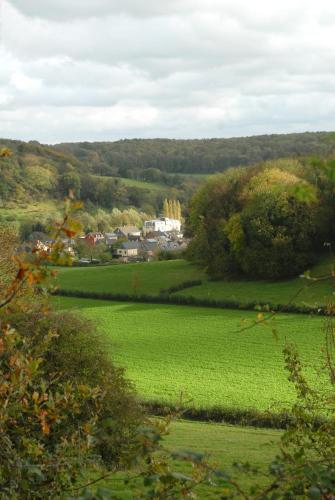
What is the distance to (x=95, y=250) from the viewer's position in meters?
87.2

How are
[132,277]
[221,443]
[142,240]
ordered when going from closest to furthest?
[221,443], [132,277], [142,240]

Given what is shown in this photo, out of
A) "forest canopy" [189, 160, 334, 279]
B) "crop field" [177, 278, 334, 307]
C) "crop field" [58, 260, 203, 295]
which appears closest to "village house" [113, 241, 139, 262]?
"crop field" [58, 260, 203, 295]

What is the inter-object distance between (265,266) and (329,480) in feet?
162

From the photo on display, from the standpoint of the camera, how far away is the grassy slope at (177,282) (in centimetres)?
4725

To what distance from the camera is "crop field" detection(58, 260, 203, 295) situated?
5669 centimetres

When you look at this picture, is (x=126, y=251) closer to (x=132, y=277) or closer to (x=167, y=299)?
(x=132, y=277)

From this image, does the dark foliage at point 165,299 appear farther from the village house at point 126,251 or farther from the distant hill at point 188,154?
the distant hill at point 188,154

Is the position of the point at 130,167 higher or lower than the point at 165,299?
higher

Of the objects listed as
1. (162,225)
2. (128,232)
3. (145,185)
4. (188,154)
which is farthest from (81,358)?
(188,154)

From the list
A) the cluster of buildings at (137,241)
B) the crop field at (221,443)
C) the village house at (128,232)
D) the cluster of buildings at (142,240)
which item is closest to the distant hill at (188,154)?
the cluster of buildings at (142,240)

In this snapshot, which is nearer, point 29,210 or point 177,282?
point 177,282

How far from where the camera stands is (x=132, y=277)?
60.7m

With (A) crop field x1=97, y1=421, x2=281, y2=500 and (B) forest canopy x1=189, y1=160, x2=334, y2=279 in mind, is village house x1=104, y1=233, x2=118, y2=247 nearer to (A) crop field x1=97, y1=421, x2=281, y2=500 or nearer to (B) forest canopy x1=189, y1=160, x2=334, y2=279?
(B) forest canopy x1=189, y1=160, x2=334, y2=279

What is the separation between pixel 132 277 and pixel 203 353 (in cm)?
2526
